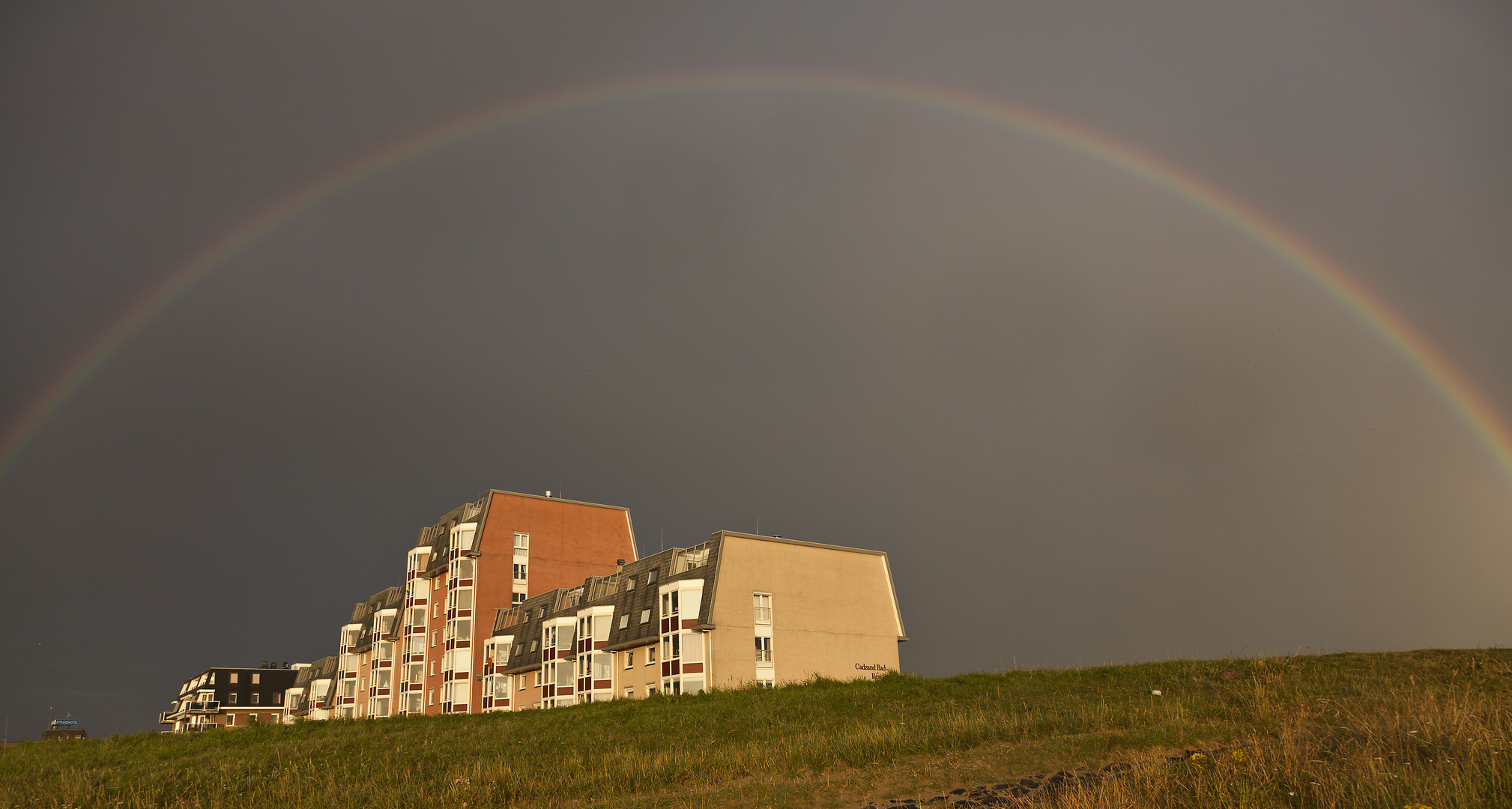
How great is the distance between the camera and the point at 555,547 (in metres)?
74.0

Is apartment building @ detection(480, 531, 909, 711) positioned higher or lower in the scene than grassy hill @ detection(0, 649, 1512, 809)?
higher

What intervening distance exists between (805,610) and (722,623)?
591 centimetres

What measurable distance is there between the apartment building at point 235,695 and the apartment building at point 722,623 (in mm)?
93633

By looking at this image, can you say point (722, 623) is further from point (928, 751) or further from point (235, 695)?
point (235, 695)

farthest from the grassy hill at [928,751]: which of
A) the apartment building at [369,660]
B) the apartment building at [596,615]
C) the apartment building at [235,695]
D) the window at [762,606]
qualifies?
the apartment building at [235,695]

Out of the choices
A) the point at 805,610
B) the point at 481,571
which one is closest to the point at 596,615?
the point at 805,610

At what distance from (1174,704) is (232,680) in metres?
147

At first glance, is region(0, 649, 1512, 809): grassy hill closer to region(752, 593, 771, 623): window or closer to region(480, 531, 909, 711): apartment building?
region(480, 531, 909, 711): apartment building

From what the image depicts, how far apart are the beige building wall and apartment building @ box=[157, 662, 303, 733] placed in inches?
4168

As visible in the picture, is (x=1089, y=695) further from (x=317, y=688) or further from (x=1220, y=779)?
(x=317, y=688)

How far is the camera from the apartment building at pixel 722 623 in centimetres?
5094

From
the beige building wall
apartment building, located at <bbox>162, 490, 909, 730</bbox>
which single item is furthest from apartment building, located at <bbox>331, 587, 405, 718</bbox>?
the beige building wall

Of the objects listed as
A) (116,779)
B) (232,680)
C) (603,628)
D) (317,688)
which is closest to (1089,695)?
(116,779)

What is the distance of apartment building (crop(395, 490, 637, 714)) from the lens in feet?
230
